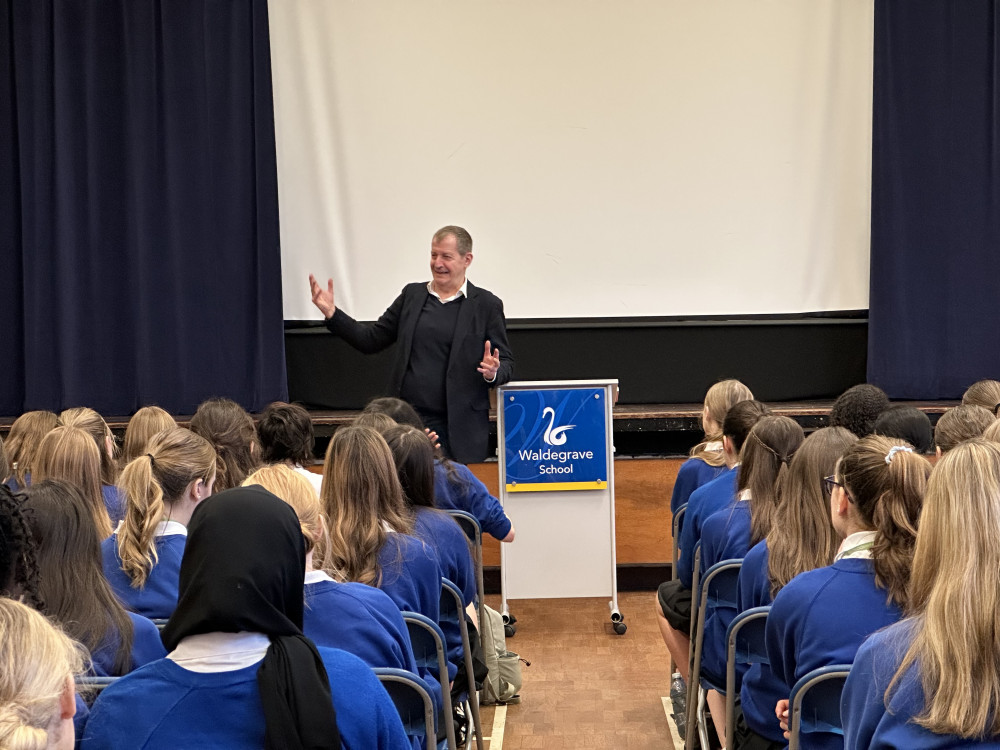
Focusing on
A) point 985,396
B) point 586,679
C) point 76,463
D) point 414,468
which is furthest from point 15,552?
point 985,396

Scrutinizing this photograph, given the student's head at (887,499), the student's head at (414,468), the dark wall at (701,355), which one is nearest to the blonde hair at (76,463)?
the student's head at (414,468)

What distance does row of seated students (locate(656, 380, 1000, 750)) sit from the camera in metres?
1.41

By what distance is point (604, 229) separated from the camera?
6039mm

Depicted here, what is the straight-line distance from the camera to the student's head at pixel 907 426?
3.11 meters

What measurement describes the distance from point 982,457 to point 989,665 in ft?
1.06

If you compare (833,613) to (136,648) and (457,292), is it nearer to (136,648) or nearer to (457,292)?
(136,648)

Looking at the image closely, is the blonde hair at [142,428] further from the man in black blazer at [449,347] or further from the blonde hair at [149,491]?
the man in black blazer at [449,347]

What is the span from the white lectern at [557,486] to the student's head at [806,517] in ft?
7.10

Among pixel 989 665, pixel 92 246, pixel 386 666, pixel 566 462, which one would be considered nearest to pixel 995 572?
pixel 989 665

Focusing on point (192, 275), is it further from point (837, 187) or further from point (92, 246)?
point (837, 187)

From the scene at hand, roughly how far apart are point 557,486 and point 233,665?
132 inches

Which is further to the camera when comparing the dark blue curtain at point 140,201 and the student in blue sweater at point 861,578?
the dark blue curtain at point 140,201

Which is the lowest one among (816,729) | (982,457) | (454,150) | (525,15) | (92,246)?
(816,729)

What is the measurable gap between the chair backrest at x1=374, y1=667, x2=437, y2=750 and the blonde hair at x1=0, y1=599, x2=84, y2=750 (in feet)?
2.52
